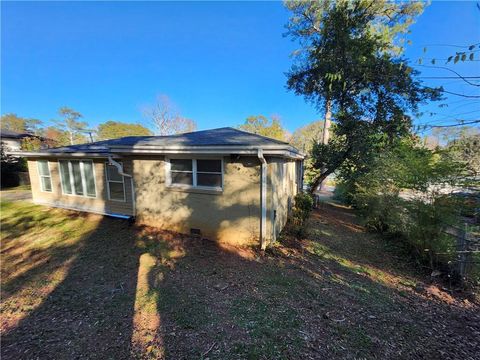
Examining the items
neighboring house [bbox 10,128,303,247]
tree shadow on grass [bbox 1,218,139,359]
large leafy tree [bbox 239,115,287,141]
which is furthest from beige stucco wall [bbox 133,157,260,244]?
large leafy tree [bbox 239,115,287,141]

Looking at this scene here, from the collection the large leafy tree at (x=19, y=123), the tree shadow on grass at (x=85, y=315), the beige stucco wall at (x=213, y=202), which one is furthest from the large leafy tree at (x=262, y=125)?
the large leafy tree at (x=19, y=123)

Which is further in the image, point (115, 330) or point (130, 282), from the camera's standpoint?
point (130, 282)

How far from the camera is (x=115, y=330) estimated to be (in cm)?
299

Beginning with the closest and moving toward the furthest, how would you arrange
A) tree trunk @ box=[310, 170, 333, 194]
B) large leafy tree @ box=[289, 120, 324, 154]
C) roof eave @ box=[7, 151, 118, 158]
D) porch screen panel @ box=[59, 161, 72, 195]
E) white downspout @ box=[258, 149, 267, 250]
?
1. white downspout @ box=[258, 149, 267, 250]
2. roof eave @ box=[7, 151, 118, 158]
3. porch screen panel @ box=[59, 161, 72, 195]
4. tree trunk @ box=[310, 170, 333, 194]
5. large leafy tree @ box=[289, 120, 324, 154]

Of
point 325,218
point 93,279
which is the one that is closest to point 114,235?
point 93,279

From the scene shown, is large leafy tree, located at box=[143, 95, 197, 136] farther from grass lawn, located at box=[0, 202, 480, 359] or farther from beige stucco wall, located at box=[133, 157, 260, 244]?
grass lawn, located at box=[0, 202, 480, 359]

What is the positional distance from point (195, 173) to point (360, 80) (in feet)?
30.1

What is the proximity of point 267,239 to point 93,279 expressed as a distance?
4.10m

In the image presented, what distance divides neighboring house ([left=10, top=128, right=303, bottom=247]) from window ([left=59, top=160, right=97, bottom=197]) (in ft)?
0.41

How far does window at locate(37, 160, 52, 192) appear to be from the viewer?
368 inches

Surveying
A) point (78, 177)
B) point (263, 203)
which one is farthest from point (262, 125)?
point (263, 203)

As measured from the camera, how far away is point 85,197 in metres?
8.50

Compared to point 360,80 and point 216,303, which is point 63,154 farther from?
point 360,80

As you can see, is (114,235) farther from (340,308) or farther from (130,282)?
(340,308)
